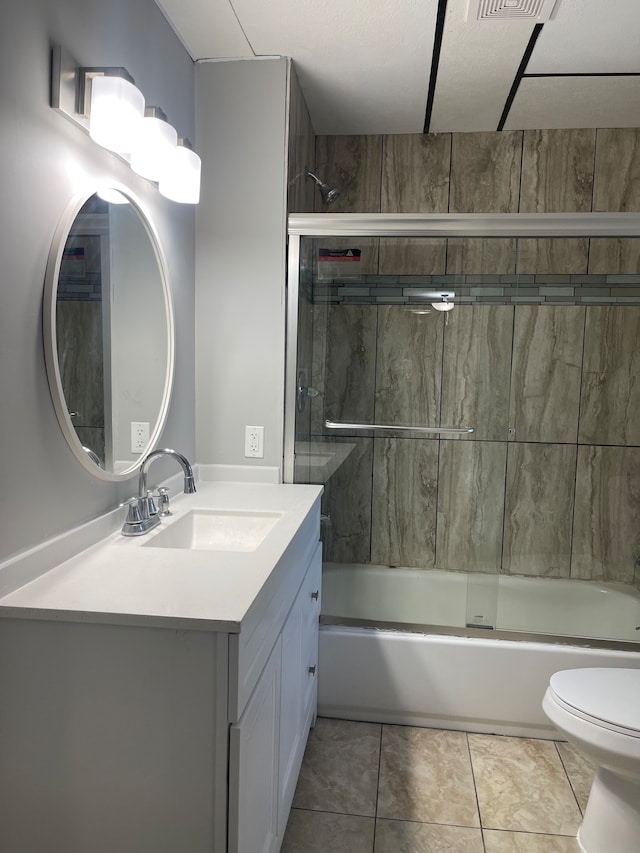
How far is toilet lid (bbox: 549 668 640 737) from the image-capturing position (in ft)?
5.34

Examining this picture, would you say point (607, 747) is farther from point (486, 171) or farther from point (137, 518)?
point (486, 171)

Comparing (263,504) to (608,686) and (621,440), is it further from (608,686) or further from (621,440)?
(621,440)

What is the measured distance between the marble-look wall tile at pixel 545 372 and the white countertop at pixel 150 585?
4.07 ft

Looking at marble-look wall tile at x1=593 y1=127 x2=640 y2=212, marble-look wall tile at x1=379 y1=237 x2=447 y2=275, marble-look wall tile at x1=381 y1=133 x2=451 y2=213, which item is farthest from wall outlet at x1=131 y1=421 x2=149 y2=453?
marble-look wall tile at x1=593 y1=127 x2=640 y2=212

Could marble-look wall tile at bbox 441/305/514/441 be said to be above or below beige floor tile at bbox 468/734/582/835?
above

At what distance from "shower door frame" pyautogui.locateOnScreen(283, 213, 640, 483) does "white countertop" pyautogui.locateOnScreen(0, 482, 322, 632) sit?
2.48ft

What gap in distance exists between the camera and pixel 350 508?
2602mm

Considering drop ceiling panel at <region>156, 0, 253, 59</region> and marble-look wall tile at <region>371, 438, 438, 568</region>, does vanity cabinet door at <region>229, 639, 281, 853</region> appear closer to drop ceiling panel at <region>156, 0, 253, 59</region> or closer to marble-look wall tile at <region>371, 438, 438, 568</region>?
marble-look wall tile at <region>371, 438, 438, 568</region>

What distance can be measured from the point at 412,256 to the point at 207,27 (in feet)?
3.36

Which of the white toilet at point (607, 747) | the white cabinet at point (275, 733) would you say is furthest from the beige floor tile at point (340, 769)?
the white toilet at point (607, 747)

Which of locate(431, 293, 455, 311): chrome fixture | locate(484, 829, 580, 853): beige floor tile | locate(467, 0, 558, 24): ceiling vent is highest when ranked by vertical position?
locate(467, 0, 558, 24): ceiling vent

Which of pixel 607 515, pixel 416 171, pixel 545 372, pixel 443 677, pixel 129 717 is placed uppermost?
pixel 416 171

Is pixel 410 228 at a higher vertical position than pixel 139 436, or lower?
higher

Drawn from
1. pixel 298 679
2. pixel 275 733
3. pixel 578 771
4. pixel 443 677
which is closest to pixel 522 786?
pixel 578 771
